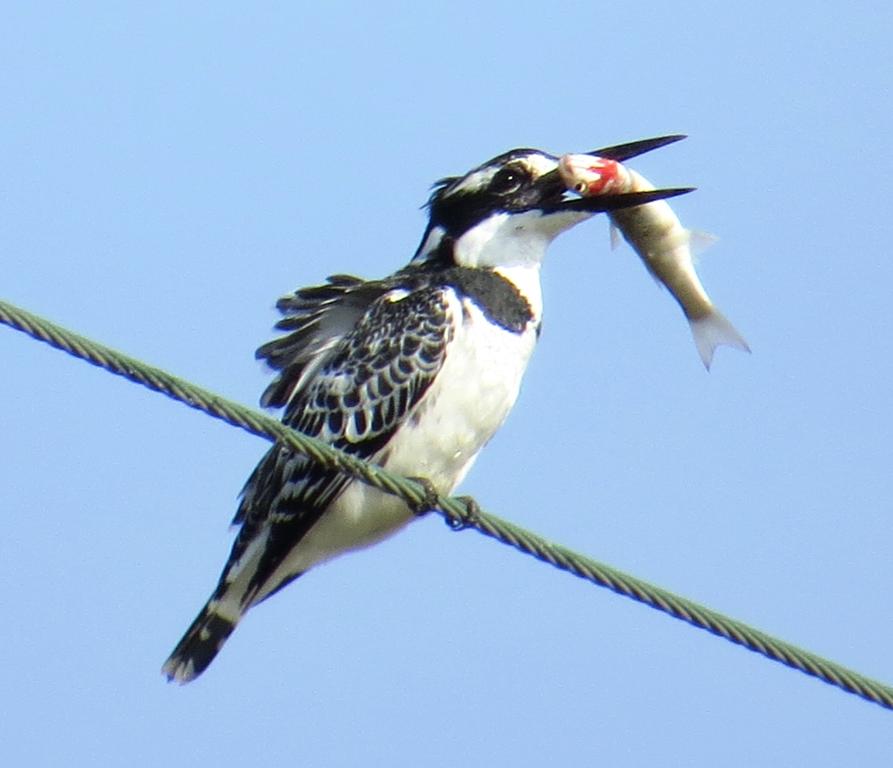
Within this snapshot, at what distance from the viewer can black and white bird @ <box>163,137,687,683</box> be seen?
5.87 m

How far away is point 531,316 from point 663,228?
1.62 feet

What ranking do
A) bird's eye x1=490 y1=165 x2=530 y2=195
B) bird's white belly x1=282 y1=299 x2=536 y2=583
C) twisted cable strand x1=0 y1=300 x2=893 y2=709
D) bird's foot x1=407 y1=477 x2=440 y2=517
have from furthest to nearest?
1. bird's eye x1=490 y1=165 x2=530 y2=195
2. bird's white belly x1=282 y1=299 x2=536 y2=583
3. bird's foot x1=407 y1=477 x2=440 y2=517
4. twisted cable strand x1=0 y1=300 x2=893 y2=709

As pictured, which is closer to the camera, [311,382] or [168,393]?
[168,393]

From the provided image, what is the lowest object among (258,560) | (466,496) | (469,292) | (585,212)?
(258,560)

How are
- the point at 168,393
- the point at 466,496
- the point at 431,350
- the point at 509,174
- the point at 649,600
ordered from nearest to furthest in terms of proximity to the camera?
1. the point at 168,393
2. the point at 649,600
3. the point at 466,496
4. the point at 431,350
5. the point at 509,174

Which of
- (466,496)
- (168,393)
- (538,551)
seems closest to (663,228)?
(466,496)

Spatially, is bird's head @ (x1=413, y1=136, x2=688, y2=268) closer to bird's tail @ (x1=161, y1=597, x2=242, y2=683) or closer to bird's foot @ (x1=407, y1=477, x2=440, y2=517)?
bird's foot @ (x1=407, y1=477, x2=440, y2=517)

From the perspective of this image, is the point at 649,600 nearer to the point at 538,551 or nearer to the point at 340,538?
the point at 538,551

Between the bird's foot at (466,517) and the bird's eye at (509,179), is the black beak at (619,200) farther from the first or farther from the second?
the bird's foot at (466,517)

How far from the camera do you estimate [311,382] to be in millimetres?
6203

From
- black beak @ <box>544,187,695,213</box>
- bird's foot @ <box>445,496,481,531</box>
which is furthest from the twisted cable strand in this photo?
black beak @ <box>544,187,695,213</box>

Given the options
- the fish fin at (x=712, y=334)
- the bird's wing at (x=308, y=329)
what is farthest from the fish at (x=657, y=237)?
the bird's wing at (x=308, y=329)

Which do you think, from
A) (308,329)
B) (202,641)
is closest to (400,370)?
(308,329)

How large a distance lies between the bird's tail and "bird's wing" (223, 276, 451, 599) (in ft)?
0.31
